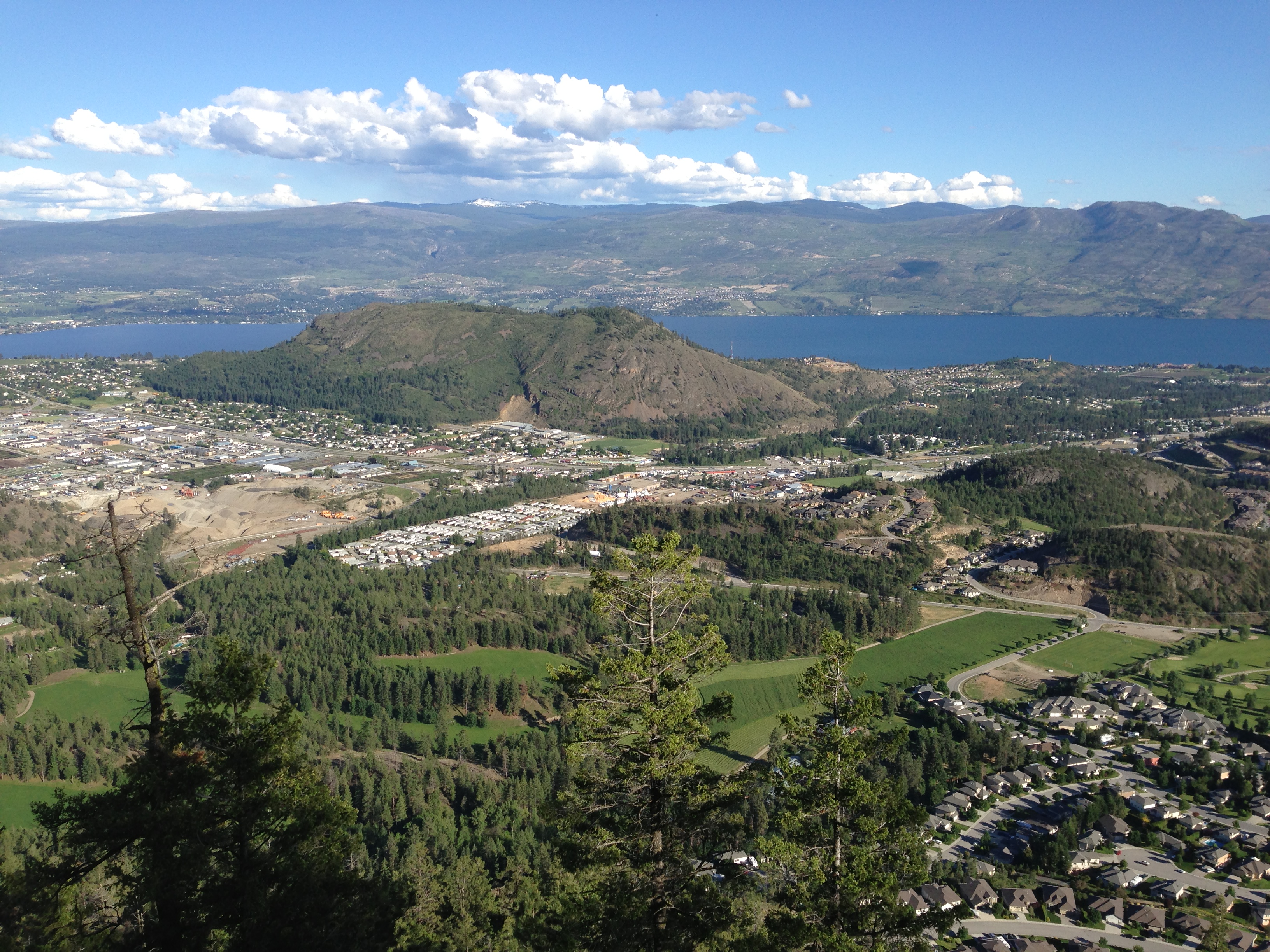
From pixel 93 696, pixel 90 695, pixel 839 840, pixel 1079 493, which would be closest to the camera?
pixel 839 840

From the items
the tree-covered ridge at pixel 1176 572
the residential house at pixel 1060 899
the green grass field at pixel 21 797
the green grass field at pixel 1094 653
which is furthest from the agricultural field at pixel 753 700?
the green grass field at pixel 21 797

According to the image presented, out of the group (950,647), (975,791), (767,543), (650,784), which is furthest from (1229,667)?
(650,784)

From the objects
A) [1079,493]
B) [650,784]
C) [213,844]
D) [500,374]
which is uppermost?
[650,784]

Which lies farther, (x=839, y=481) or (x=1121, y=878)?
(x=839, y=481)

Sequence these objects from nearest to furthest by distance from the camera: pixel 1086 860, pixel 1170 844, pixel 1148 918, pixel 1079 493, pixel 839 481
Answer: pixel 1148 918
pixel 1086 860
pixel 1170 844
pixel 1079 493
pixel 839 481

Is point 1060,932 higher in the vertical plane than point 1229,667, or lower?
higher

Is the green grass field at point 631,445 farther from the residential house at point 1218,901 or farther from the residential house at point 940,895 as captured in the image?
the residential house at point 1218,901

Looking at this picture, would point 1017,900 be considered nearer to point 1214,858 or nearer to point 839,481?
point 1214,858

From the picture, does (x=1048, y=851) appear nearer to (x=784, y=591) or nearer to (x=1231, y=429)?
(x=784, y=591)

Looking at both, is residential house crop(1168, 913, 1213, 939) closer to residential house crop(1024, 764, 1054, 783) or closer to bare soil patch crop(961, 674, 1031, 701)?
residential house crop(1024, 764, 1054, 783)
